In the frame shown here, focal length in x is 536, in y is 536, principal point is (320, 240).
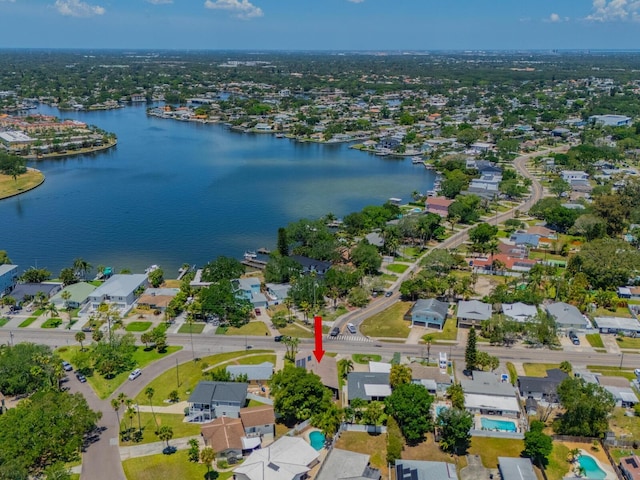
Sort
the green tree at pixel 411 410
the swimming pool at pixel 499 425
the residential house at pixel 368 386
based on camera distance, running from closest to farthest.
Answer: the green tree at pixel 411 410
the swimming pool at pixel 499 425
the residential house at pixel 368 386

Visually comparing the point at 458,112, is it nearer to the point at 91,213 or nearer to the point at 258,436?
the point at 91,213

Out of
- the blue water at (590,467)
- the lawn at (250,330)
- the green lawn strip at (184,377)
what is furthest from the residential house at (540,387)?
the lawn at (250,330)

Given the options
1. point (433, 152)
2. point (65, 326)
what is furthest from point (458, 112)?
point (65, 326)

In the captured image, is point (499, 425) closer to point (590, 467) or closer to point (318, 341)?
point (590, 467)

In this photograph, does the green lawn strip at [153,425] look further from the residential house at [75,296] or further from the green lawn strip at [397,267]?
the green lawn strip at [397,267]

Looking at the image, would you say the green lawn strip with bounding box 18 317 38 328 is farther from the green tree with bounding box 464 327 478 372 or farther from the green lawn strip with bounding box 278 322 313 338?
the green tree with bounding box 464 327 478 372

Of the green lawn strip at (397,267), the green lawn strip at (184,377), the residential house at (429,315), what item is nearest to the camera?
the green lawn strip at (184,377)

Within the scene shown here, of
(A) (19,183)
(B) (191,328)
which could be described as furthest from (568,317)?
(A) (19,183)
